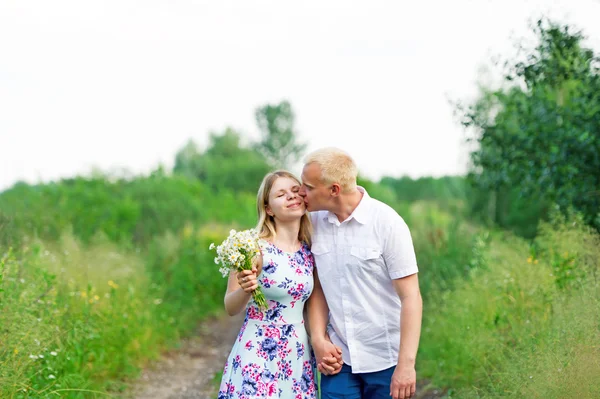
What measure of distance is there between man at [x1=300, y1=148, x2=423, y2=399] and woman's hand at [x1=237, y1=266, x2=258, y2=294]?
44 centimetres

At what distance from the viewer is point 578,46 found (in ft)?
23.4

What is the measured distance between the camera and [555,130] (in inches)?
303

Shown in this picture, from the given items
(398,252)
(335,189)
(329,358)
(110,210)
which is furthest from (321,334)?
(110,210)

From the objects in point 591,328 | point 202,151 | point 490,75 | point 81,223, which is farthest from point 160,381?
point 202,151

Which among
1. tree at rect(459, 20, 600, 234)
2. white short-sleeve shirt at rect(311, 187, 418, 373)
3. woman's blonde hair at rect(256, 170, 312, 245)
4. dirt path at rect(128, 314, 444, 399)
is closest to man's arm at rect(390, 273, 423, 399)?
white short-sleeve shirt at rect(311, 187, 418, 373)

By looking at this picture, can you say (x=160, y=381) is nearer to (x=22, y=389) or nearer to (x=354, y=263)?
(x=22, y=389)

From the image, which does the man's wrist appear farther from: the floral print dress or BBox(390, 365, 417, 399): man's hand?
the floral print dress

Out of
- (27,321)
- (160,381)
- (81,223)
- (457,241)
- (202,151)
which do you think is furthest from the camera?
(202,151)

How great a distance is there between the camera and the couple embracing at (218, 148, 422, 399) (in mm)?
3795

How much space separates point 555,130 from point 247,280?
5.14 m

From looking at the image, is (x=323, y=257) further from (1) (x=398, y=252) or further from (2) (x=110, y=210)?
(2) (x=110, y=210)

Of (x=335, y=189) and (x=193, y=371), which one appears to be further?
(x=193, y=371)

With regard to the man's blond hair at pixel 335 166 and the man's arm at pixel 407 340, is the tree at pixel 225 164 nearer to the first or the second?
the man's blond hair at pixel 335 166

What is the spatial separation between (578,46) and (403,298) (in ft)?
15.1
